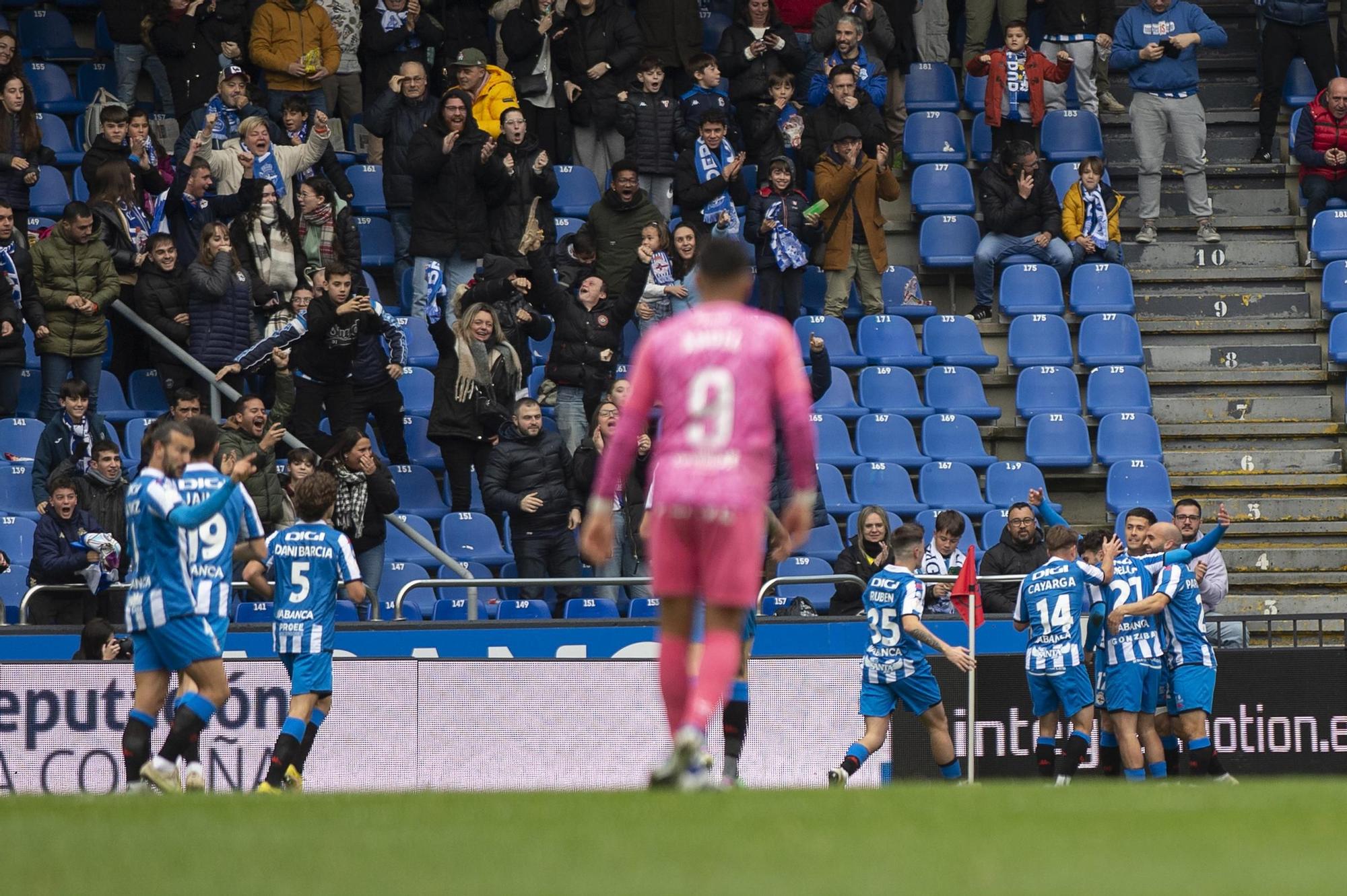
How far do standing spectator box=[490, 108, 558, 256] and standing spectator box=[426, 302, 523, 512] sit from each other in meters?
1.51

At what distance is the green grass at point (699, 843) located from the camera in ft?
17.3

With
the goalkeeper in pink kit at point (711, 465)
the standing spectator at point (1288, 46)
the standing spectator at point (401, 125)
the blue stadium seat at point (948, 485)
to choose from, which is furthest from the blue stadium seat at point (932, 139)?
the goalkeeper in pink kit at point (711, 465)

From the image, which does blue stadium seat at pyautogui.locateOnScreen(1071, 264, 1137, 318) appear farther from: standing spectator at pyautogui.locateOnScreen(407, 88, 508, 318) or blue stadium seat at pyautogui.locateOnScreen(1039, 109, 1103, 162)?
standing spectator at pyautogui.locateOnScreen(407, 88, 508, 318)

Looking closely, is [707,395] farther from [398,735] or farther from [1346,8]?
[1346,8]

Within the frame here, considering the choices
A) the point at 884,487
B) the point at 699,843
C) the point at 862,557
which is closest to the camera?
the point at 699,843

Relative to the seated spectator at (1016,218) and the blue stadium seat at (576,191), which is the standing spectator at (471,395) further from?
the seated spectator at (1016,218)

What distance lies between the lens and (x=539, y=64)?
1938 centimetres

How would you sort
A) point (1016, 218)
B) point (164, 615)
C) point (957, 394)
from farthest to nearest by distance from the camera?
1. point (1016, 218)
2. point (957, 394)
3. point (164, 615)

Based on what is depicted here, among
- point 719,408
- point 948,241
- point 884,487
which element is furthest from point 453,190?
point 719,408

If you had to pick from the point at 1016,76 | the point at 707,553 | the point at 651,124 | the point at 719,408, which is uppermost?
the point at 1016,76

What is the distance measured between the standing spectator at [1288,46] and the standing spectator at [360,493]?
34.9 ft

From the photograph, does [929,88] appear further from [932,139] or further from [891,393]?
[891,393]

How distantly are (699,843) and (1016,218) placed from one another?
14.4 metres

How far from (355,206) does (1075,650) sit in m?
8.94
